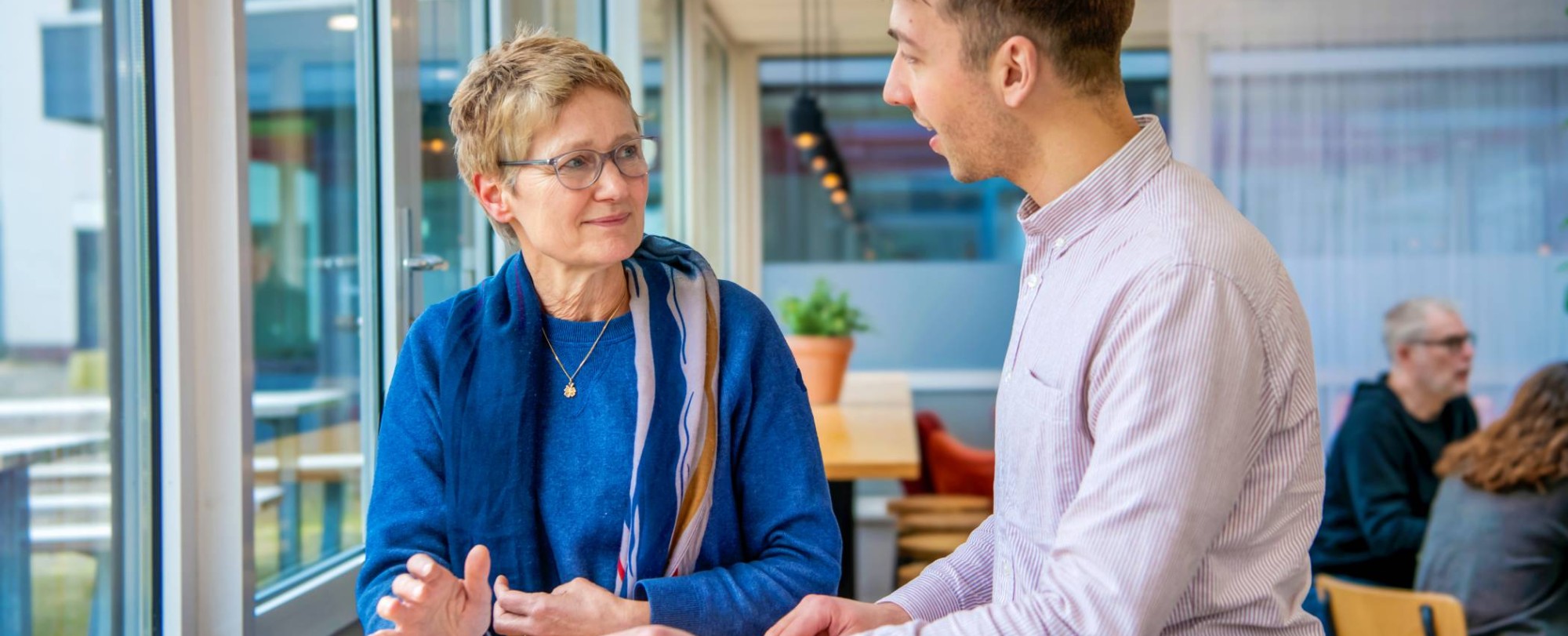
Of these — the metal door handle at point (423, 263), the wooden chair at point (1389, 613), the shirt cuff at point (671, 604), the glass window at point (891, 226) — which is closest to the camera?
the shirt cuff at point (671, 604)

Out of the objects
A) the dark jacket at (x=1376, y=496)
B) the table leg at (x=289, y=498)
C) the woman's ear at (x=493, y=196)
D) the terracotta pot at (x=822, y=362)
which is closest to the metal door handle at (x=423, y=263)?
the table leg at (x=289, y=498)

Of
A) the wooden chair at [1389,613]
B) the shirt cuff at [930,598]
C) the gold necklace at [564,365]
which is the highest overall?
the gold necklace at [564,365]

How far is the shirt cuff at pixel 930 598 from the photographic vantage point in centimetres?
147

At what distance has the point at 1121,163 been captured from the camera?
3.90 feet

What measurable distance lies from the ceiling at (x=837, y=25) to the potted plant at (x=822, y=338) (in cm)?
195

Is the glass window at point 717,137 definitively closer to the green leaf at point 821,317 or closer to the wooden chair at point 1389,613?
the green leaf at point 821,317

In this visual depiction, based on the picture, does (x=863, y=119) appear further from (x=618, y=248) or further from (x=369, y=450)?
(x=618, y=248)

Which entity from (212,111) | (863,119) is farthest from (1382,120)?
(212,111)

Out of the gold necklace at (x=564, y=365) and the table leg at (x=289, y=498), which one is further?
the table leg at (x=289, y=498)

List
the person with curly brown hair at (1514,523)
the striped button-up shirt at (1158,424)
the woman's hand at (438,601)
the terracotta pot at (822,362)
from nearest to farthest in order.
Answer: the striped button-up shirt at (1158,424), the woman's hand at (438,601), the person with curly brown hair at (1514,523), the terracotta pot at (822,362)

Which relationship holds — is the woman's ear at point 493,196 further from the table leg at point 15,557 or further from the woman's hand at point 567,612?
the table leg at point 15,557

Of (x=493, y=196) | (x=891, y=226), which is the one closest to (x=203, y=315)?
(x=493, y=196)

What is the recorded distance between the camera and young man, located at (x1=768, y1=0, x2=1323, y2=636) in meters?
1.02

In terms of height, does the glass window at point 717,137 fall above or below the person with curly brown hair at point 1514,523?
above
